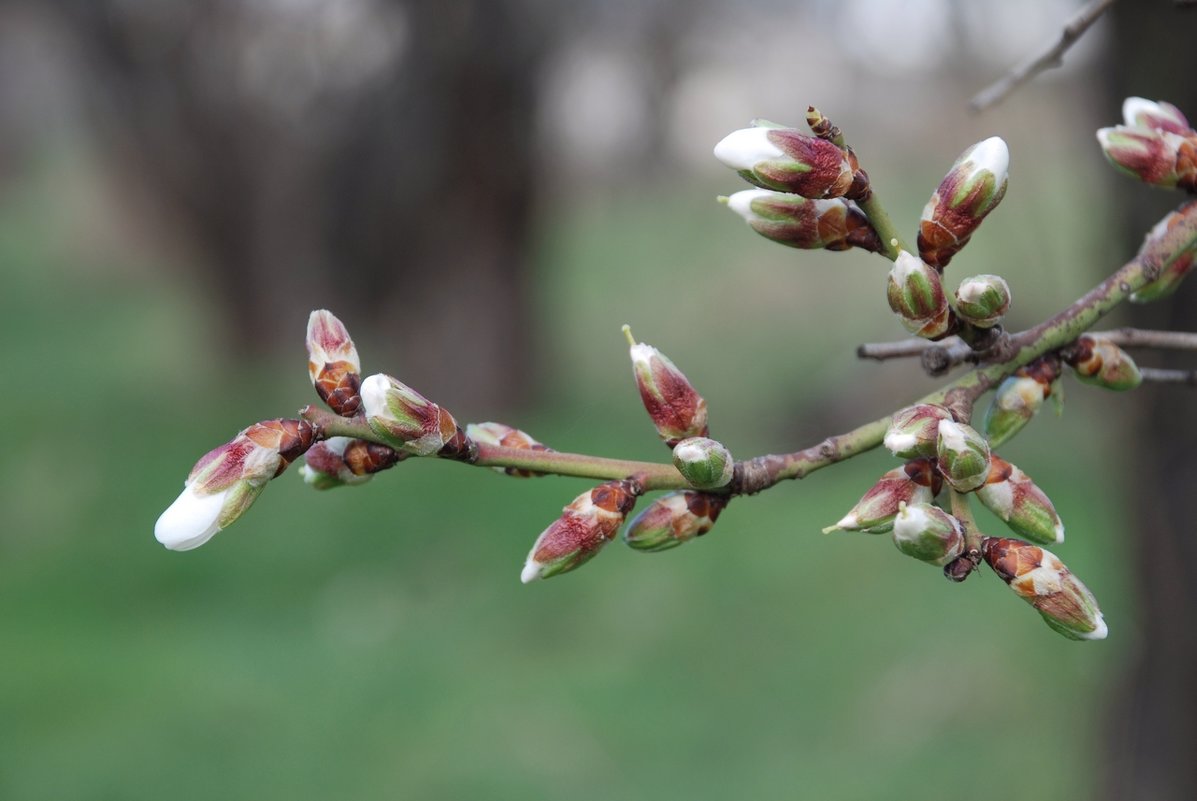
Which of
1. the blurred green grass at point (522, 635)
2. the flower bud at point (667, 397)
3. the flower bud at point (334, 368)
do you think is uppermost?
the flower bud at point (334, 368)

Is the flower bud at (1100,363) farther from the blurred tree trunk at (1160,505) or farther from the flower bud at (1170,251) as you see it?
the blurred tree trunk at (1160,505)

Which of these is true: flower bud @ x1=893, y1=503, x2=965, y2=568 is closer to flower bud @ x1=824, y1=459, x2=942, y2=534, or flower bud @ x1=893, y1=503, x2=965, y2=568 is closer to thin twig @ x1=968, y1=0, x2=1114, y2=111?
flower bud @ x1=824, y1=459, x2=942, y2=534

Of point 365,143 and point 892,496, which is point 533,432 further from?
point 892,496

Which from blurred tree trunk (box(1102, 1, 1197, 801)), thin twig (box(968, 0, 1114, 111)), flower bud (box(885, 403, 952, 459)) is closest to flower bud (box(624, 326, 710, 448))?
flower bud (box(885, 403, 952, 459))

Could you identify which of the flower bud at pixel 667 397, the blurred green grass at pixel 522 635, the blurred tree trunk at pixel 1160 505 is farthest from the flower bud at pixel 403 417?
the blurred green grass at pixel 522 635

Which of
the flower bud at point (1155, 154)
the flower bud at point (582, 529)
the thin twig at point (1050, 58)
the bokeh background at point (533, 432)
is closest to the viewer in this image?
the flower bud at point (582, 529)
